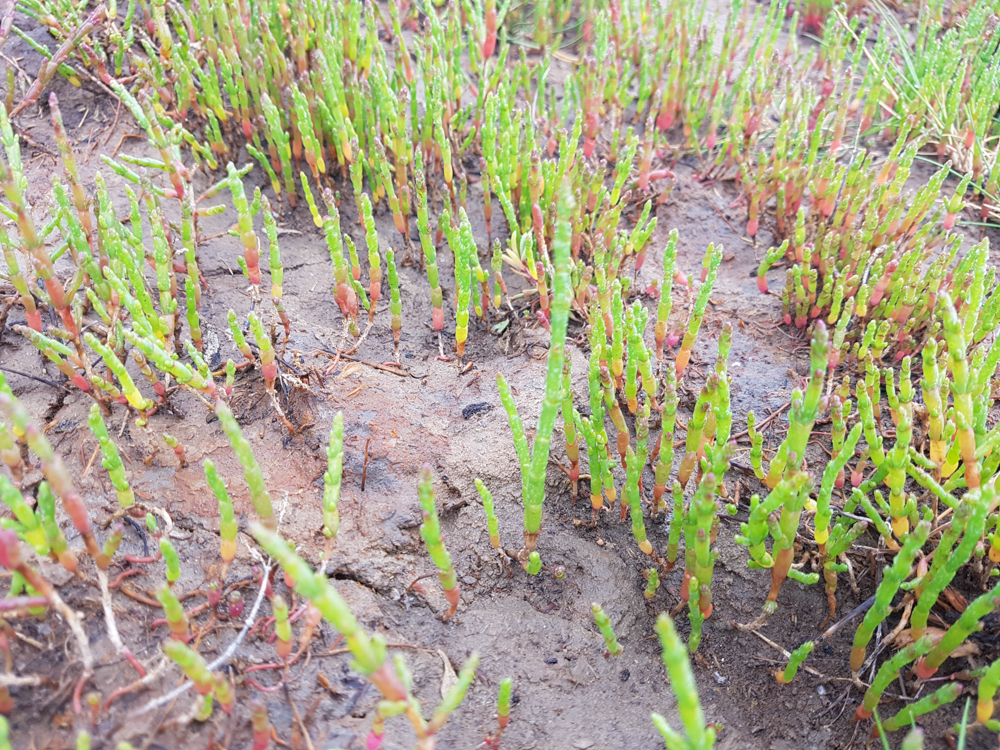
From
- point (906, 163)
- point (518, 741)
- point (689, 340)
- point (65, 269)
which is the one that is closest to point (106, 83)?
point (65, 269)

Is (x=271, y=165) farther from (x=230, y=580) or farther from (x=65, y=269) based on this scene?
(x=230, y=580)

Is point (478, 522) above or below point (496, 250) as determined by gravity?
below

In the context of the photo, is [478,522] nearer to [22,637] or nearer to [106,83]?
[22,637]

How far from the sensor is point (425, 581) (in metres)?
1.59

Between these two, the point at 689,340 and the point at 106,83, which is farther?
the point at 106,83

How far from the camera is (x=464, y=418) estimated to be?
1.89 m

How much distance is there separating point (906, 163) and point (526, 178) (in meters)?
1.22

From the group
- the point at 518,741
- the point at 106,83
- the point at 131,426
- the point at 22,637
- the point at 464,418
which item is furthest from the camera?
the point at 106,83

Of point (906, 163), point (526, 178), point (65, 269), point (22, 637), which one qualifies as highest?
point (906, 163)

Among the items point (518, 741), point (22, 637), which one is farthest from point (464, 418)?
point (22, 637)

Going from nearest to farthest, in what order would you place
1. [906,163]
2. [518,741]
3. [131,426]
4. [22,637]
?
1. [22,637]
2. [518,741]
3. [131,426]
4. [906,163]

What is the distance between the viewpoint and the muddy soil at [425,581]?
1.30m

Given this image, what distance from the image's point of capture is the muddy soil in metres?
1.30

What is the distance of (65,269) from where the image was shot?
1.97 m
